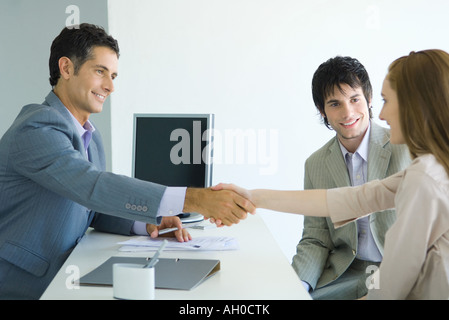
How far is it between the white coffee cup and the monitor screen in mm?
1082

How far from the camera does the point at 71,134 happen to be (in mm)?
1912

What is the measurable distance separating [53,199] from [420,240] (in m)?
1.20

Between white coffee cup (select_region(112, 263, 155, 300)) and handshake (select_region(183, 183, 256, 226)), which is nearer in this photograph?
white coffee cup (select_region(112, 263, 155, 300))

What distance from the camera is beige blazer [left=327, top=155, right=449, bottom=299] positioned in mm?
1360

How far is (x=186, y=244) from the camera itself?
1938 mm

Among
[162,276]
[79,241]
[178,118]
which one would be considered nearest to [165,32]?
[178,118]

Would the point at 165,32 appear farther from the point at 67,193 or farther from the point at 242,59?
the point at 67,193

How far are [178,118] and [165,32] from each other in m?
1.91

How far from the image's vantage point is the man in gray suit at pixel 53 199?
1758mm

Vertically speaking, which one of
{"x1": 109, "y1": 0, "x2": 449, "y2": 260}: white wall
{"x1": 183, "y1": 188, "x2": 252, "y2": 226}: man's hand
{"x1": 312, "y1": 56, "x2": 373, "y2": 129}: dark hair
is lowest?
{"x1": 183, "y1": 188, "x2": 252, "y2": 226}: man's hand
